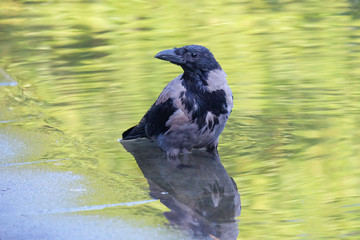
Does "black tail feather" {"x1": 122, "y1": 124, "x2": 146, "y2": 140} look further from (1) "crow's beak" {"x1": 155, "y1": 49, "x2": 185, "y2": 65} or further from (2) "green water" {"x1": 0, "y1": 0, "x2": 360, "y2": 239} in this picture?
(1) "crow's beak" {"x1": 155, "y1": 49, "x2": 185, "y2": 65}

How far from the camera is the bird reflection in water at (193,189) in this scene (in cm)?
391

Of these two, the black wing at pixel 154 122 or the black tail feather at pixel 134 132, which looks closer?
the black wing at pixel 154 122

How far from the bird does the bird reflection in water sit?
16cm

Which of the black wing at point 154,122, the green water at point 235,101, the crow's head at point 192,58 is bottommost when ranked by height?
the green water at point 235,101

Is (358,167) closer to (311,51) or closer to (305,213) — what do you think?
(305,213)

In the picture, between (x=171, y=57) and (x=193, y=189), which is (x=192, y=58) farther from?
(x=193, y=189)

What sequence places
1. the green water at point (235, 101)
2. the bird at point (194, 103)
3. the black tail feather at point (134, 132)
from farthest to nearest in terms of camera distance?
the black tail feather at point (134, 132)
the bird at point (194, 103)
the green water at point (235, 101)

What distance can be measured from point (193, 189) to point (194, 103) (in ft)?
2.49

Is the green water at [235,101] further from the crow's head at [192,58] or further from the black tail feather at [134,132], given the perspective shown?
the crow's head at [192,58]

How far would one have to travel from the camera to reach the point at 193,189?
4.58 meters

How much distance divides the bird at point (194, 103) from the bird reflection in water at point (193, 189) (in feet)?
0.54

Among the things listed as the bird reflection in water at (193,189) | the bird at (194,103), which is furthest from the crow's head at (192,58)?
the bird reflection in water at (193,189)

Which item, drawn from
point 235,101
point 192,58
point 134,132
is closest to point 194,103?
point 192,58

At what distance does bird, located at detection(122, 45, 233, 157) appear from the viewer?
5.11m
